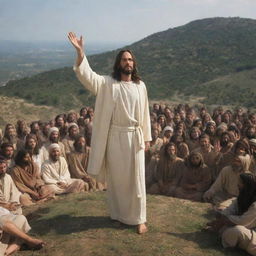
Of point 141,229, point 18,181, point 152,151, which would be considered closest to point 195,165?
point 152,151

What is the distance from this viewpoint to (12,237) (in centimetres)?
503

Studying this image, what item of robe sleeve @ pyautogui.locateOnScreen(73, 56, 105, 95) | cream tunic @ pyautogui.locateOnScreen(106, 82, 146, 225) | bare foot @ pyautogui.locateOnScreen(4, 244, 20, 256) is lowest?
bare foot @ pyautogui.locateOnScreen(4, 244, 20, 256)

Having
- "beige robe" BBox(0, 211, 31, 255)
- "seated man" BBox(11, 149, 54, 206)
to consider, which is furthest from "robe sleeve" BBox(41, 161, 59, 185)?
"beige robe" BBox(0, 211, 31, 255)

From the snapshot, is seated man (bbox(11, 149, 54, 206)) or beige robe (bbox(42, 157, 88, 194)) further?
beige robe (bbox(42, 157, 88, 194))

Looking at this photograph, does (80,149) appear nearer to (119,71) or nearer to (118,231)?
(118,231)

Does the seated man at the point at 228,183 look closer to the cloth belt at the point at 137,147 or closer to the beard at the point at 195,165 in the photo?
the beard at the point at 195,165

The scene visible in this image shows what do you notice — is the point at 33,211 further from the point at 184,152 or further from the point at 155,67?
the point at 155,67

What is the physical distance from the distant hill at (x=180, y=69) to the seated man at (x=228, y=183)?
912 inches

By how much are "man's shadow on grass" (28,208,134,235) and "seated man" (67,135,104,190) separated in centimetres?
210

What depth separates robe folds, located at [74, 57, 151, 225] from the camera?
16.8ft

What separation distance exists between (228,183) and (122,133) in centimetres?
275

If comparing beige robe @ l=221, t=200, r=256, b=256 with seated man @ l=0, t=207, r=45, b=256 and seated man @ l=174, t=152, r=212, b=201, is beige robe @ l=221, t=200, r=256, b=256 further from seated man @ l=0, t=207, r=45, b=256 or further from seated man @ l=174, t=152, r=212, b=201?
seated man @ l=174, t=152, r=212, b=201

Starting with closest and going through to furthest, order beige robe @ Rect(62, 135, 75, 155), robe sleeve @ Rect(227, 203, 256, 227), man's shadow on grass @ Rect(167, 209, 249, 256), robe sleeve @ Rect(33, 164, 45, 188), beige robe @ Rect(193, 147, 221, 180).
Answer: robe sleeve @ Rect(227, 203, 256, 227) → man's shadow on grass @ Rect(167, 209, 249, 256) → robe sleeve @ Rect(33, 164, 45, 188) → beige robe @ Rect(193, 147, 221, 180) → beige robe @ Rect(62, 135, 75, 155)

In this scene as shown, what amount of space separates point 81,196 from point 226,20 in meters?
69.9
